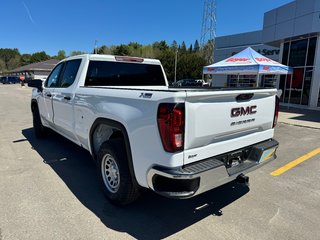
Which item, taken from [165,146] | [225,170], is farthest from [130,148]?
[225,170]

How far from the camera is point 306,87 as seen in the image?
1575 centimetres

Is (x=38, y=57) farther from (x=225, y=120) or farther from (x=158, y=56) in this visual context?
(x=225, y=120)

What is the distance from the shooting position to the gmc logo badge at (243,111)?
3.03 meters

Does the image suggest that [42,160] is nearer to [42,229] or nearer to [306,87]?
[42,229]

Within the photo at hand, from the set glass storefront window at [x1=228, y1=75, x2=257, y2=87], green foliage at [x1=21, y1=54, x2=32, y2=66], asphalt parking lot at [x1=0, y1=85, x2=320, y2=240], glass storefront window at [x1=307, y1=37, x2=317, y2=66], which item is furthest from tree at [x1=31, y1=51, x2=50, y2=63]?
asphalt parking lot at [x1=0, y1=85, x2=320, y2=240]

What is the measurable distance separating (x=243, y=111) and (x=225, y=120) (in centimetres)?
37

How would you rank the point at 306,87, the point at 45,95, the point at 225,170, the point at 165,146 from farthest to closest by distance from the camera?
the point at 306,87, the point at 45,95, the point at 225,170, the point at 165,146

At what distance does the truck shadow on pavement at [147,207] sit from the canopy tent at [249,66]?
8.72m

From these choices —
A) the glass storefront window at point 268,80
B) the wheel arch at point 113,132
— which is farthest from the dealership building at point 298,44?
the wheel arch at point 113,132

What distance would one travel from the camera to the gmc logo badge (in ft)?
9.93

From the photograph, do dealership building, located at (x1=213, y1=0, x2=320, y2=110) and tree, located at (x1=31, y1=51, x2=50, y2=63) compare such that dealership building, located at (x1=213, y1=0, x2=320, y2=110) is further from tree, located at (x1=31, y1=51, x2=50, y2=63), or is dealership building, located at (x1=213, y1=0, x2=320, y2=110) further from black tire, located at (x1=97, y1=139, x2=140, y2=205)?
tree, located at (x1=31, y1=51, x2=50, y2=63)

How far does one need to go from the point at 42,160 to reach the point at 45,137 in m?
1.90

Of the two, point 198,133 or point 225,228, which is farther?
point 225,228

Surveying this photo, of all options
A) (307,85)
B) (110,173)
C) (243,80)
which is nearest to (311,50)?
(307,85)
